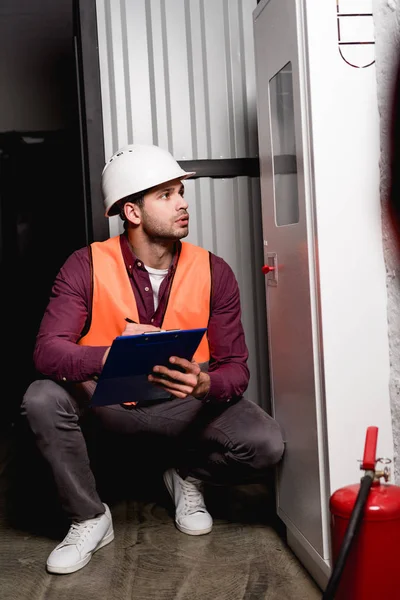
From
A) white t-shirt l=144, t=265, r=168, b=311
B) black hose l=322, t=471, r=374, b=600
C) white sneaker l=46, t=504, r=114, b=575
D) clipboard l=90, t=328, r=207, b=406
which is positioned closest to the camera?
black hose l=322, t=471, r=374, b=600

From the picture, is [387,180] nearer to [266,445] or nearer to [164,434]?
[266,445]

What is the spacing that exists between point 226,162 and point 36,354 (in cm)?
121

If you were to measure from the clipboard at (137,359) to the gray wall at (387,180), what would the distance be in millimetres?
495

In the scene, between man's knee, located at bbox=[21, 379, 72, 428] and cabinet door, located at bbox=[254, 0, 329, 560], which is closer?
cabinet door, located at bbox=[254, 0, 329, 560]

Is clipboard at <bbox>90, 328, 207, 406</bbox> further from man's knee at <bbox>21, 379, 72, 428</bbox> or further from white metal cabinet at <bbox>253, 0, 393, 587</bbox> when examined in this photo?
white metal cabinet at <bbox>253, 0, 393, 587</bbox>

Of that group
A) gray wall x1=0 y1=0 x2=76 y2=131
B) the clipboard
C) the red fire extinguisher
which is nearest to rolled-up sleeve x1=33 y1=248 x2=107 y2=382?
the clipboard

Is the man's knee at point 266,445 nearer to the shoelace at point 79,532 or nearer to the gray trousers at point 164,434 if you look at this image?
the gray trousers at point 164,434

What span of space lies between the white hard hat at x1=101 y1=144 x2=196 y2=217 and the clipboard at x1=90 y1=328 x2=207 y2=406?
2.18 feet

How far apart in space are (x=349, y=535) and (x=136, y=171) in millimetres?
1518

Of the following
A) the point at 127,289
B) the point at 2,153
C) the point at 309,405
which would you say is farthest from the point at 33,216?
the point at 309,405

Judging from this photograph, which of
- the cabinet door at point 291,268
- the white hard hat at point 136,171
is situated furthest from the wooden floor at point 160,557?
the white hard hat at point 136,171

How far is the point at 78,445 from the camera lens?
93.4 inches

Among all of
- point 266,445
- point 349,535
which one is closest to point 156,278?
point 266,445

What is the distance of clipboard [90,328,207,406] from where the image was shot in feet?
6.36
